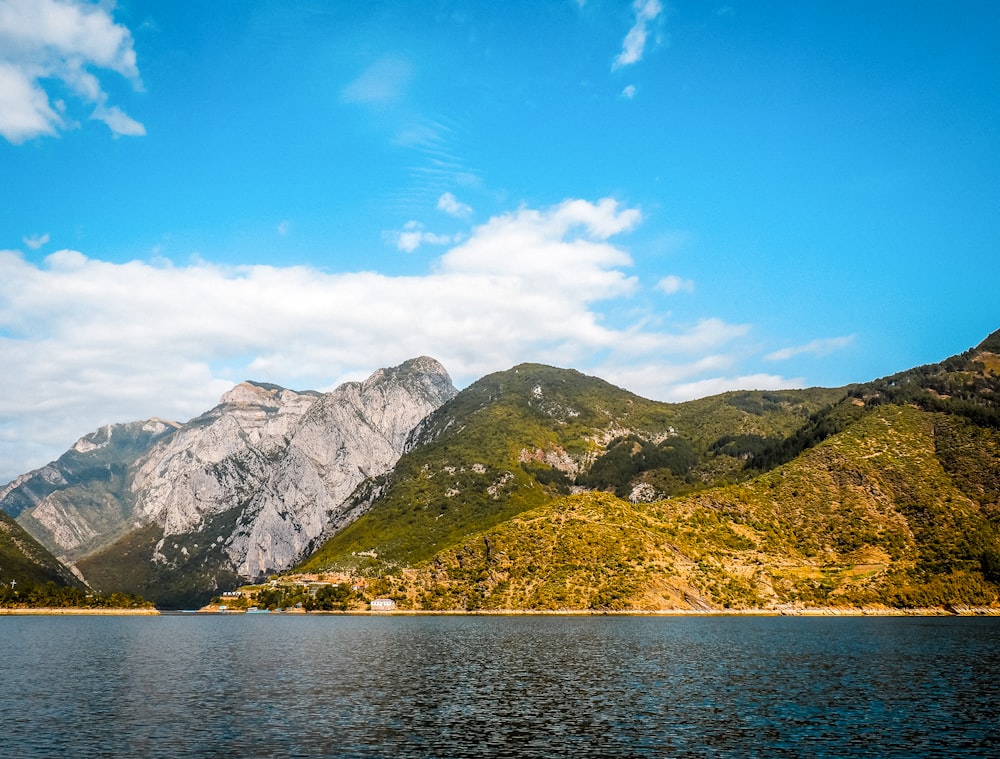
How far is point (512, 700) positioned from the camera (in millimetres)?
71062

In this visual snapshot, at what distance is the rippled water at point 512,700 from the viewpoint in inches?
2032

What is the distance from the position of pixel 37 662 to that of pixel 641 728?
323ft

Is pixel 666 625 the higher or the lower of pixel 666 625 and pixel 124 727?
the lower

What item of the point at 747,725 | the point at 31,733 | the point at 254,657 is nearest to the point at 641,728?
the point at 747,725

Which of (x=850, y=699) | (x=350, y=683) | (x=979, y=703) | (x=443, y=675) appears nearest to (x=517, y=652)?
(x=443, y=675)

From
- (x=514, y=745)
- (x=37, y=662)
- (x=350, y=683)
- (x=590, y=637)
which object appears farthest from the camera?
(x=590, y=637)

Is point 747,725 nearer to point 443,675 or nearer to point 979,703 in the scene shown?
point 979,703

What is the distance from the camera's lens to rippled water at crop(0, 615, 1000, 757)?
5162 centimetres

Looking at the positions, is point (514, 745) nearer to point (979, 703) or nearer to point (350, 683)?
point (350, 683)

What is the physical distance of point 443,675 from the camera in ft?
300

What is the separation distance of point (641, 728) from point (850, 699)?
27.7 metres

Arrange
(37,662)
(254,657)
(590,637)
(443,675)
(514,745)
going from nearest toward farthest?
(514,745)
(443,675)
(37,662)
(254,657)
(590,637)

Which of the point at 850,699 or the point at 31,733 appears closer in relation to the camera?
the point at 31,733

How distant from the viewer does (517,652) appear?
120 meters
